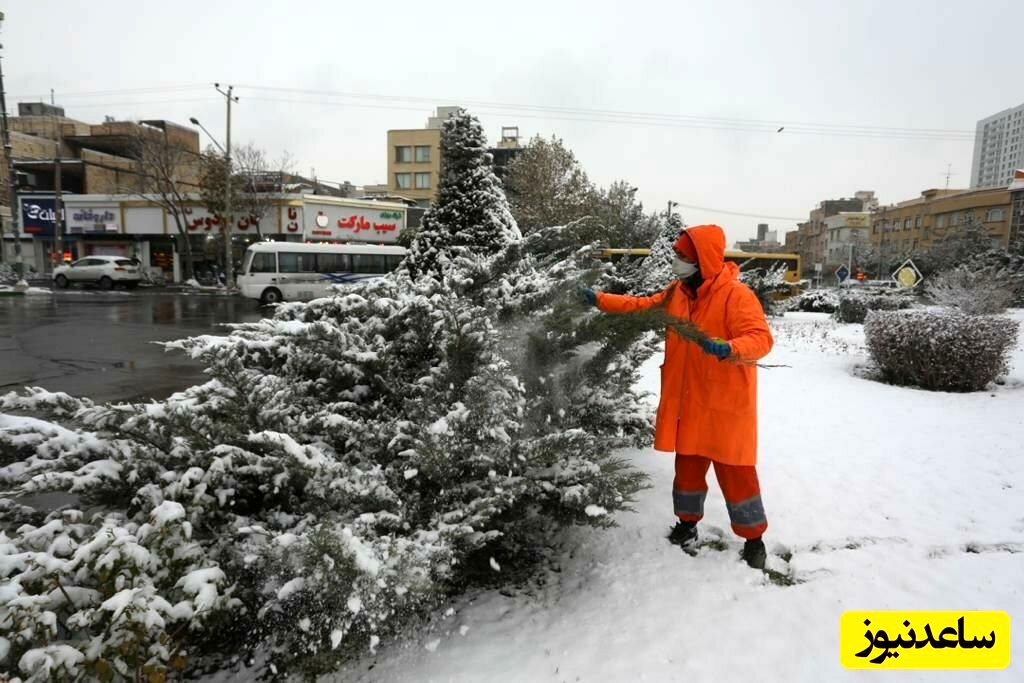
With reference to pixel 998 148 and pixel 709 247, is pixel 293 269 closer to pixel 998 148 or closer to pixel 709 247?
pixel 709 247

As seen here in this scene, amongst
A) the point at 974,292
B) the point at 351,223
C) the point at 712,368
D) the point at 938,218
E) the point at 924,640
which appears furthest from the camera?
the point at 938,218

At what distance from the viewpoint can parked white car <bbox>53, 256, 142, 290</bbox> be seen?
28.9 metres

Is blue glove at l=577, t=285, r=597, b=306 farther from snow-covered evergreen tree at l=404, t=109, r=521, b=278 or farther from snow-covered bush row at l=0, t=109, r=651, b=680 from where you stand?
snow-covered evergreen tree at l=404, t=109, r=521, b=278

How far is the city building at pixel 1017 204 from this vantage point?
47.9 metres

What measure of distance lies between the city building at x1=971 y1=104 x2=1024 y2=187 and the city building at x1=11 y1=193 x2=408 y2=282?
6893 cm

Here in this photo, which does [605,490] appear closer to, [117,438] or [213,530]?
[213,530]

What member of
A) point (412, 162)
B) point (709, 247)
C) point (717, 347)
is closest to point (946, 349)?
point (709, 247)

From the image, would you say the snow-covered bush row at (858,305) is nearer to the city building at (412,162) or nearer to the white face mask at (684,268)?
the white face mask at (684,268)

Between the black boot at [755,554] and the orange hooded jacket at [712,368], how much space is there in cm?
42

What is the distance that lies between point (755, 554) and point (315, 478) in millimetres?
2106

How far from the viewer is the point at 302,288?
2283 cm

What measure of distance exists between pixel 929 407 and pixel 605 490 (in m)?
5.66

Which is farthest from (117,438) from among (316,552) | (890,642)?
(890,642)

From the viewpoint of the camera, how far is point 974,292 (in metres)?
12.4
